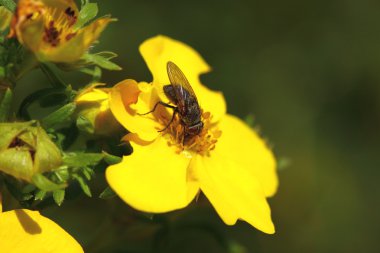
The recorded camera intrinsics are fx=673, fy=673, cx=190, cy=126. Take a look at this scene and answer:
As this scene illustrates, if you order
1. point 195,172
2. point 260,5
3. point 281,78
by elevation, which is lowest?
point 281,78

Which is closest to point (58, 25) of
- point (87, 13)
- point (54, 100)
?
point (87, 13)

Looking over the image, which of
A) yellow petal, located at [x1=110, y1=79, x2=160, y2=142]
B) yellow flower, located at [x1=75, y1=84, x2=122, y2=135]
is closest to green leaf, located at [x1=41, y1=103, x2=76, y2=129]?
yellow flower, located at [x1=75, y1=84, x2=122, y2=135]

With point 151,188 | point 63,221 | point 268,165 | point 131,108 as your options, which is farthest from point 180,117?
point 63,221

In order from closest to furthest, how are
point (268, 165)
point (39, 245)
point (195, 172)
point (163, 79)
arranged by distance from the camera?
point (39, 245), point (195, 172), point (163, 79), point (268, 165)

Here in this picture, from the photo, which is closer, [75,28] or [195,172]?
[75,28]

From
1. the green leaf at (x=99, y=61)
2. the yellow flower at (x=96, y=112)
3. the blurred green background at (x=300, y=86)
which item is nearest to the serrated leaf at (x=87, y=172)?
the yellow flower at (x=96, y=112)

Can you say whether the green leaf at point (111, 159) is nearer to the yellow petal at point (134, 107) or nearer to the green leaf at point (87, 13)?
the yellow petal at point (134, 107)

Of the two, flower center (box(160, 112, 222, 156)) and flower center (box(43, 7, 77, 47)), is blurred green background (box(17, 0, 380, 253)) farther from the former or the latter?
flower center (box(43, 7, 77, 47))

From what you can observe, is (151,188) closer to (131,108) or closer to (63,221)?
(131,108)
